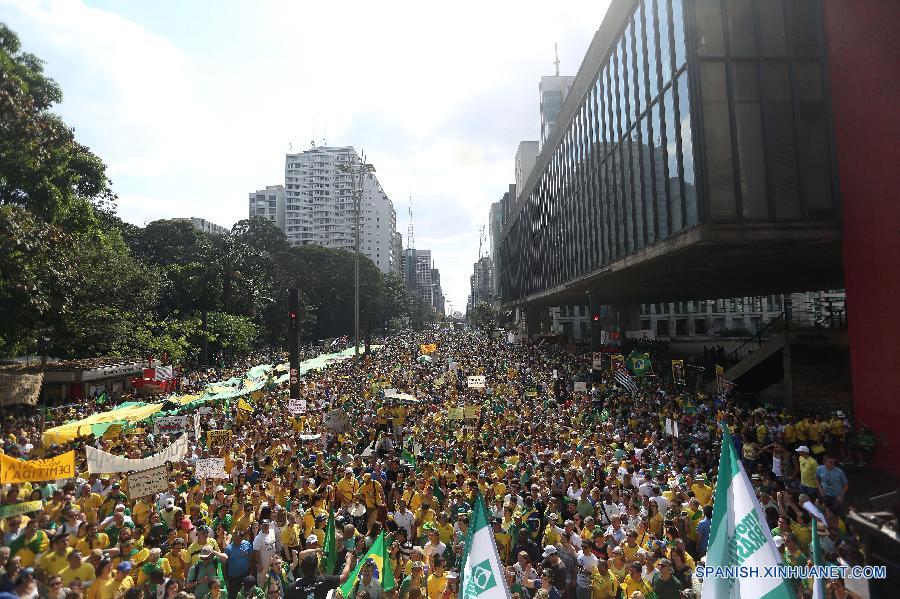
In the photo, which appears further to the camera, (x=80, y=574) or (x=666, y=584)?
(x=666, y=584)

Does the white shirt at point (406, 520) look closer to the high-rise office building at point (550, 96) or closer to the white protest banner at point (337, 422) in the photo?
the white protest banner at point (337, 422)

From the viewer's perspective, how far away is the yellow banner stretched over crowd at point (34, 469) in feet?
30.9

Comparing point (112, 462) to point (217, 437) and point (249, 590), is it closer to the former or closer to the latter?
point (217, 437)

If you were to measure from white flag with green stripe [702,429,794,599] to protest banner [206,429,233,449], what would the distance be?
53.3ft

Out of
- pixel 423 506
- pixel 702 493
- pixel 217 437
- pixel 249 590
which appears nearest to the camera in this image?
A: pixel 249 590

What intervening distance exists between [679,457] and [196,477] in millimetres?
12005

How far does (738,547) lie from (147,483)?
1047 cm

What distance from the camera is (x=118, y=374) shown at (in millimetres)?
31266

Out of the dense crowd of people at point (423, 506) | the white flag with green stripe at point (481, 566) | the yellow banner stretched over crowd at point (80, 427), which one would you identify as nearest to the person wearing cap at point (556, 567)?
the dense crowd of people at point (423, 506)

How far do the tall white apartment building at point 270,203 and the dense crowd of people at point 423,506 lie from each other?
181 m

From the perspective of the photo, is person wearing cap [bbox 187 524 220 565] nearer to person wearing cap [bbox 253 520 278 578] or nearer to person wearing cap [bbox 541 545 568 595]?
person wearing cap [bbox 253 520 278 578]

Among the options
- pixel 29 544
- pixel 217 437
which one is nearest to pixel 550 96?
pixel 217 437

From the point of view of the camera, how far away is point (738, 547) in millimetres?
5113

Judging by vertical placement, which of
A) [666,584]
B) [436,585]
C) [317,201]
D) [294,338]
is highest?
[317,201]
